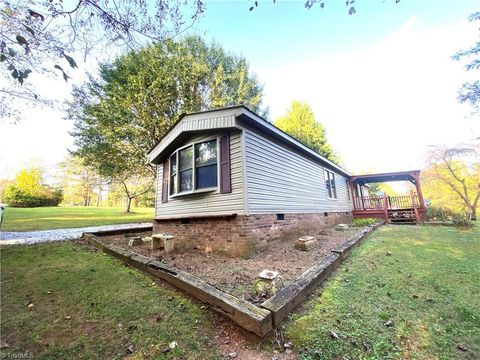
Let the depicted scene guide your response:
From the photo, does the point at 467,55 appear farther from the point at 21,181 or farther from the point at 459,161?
the point at 21,181

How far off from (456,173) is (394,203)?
14395 millimetres

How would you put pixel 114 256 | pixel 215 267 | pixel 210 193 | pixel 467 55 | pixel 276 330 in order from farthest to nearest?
pixel 467 55, pixel 210 193, pixel 114 256, pixel 215 267, pixel 276 330

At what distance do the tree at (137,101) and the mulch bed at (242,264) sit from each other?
9710mm

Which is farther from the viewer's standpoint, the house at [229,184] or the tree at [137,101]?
the tree at [137,101]

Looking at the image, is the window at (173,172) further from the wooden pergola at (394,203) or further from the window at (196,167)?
the wooden pergola at (394,203)

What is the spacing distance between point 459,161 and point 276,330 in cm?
3039

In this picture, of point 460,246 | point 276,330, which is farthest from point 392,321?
point 460,246

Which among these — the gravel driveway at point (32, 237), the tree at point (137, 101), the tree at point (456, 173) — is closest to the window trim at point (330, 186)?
the tree at point (137, 101)

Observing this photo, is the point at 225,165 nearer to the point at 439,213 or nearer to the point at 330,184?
the point at 330,184

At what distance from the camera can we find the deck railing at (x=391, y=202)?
13273 millimetres

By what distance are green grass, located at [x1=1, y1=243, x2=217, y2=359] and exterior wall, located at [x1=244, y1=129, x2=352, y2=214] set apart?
2.88 meters

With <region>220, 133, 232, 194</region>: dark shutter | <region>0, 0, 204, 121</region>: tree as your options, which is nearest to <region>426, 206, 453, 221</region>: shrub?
<region>220, 133, 232, 194</region>: dark shutter

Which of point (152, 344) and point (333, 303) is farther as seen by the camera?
point (333, 303)

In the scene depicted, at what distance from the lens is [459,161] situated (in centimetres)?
2194
